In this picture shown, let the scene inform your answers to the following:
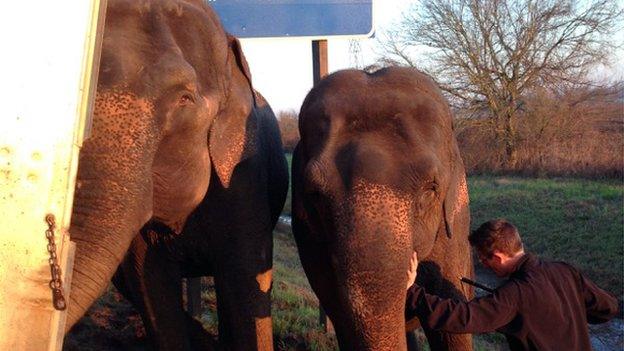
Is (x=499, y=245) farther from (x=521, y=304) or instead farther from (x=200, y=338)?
(x=200, y=338)

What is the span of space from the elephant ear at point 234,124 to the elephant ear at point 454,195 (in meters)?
1.16

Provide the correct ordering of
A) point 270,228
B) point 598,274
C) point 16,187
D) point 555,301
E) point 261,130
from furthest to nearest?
point 598,274 → point 261,130 → point 270,228 → point 555,301 → point 16,187

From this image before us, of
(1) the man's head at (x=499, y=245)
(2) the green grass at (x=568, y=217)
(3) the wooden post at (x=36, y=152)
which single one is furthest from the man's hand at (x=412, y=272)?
(2) the green grass at (x=568, y=217)

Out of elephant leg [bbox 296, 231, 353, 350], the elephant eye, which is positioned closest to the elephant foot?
elephant leg [bbox 296, 231, 353, 350]

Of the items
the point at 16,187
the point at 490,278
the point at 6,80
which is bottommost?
the point at 490,278

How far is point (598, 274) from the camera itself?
11.3 metres

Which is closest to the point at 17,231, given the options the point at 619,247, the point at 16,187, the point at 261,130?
the point at 16,187

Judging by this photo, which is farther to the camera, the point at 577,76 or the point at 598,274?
the point at 577,76

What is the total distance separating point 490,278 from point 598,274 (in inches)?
54.7

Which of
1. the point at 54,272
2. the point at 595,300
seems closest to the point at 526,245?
the point at 595,300

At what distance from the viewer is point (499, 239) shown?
3.66 m

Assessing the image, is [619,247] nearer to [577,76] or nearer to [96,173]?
[96,173]

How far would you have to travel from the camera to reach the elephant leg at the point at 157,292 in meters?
5.18

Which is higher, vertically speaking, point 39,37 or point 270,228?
point 39,37
